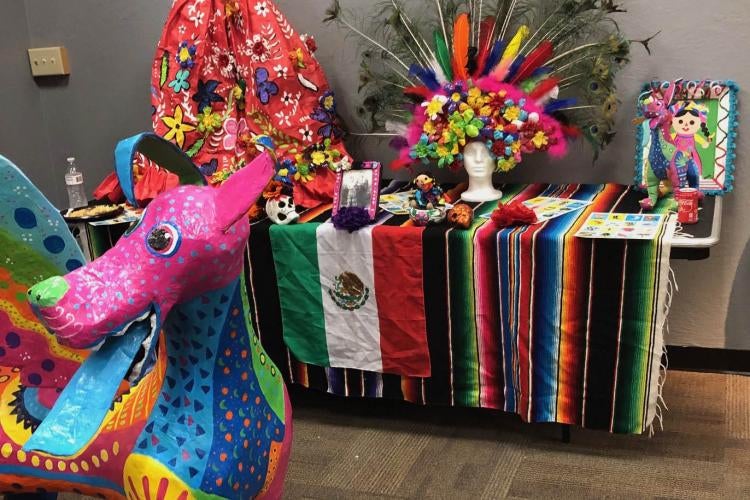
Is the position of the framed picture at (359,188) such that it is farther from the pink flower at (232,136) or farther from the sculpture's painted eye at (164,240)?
the sculpture's painted eye at (164,240)

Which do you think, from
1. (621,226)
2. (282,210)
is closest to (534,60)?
(621,226)

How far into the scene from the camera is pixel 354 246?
2387mm

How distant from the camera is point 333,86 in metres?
2.95

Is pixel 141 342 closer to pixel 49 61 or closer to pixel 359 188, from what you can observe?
pixel 359 188

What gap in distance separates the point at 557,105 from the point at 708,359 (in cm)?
104

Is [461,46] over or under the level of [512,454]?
over

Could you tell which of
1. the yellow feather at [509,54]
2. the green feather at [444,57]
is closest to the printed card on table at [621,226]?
the yellow feather at [509,54]

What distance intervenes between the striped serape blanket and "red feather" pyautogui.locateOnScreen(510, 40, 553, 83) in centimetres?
38

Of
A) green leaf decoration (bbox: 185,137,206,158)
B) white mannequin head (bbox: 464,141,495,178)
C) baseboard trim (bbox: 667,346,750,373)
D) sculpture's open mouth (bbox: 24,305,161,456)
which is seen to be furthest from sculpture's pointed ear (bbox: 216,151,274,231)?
baseboard trim (bbox: 667,346,750,373)

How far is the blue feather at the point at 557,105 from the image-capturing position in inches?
96.3

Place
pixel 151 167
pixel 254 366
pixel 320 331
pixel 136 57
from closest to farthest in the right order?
pixel 254 366
pixel 320 331
pixel 151 167
pixel 136 57

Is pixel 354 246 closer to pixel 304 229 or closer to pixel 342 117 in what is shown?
pixel 304 229

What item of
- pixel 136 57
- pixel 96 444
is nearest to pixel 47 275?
pixel 96 444

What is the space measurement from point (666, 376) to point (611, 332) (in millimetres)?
723
